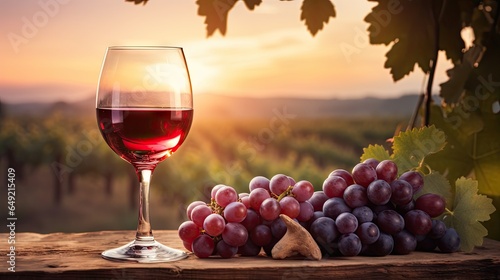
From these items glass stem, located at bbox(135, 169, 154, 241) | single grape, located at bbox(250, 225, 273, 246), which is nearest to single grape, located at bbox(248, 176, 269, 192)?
single grape, located at bbox(250, 225, 273, 246)

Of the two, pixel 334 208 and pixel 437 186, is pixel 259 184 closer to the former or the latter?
pixel 334 208

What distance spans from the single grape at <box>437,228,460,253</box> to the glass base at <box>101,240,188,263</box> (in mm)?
477

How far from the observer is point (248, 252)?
1.12 meters

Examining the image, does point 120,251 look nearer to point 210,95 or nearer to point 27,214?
point 210,95

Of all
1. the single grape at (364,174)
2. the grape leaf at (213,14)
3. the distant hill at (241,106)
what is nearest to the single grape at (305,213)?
the single grape at (364,174)

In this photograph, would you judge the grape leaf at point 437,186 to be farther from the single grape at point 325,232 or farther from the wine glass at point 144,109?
the wine glass at point 144,109

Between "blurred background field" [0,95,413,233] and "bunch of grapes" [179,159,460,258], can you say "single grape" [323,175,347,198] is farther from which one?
"blurred background field" [0,95,413,233]

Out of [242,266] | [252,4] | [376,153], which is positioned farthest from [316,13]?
[242,266]

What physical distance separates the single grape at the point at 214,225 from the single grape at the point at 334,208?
0.20 m

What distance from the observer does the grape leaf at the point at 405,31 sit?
1.54 meters

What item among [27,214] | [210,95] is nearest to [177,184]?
[210,95]

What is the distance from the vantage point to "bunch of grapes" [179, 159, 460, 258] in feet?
3.64

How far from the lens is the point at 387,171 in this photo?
3.90 feet

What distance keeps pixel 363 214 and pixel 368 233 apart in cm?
4
